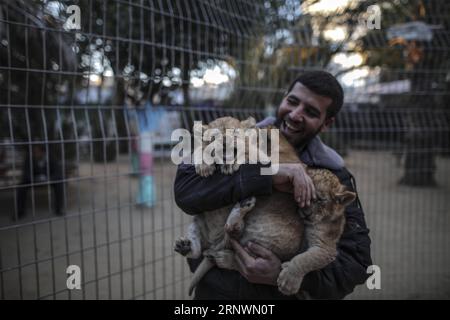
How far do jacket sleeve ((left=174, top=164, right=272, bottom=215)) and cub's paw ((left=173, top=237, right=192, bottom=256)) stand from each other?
0.55ft

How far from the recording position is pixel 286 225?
6.24ft

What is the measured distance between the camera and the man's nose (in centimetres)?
203

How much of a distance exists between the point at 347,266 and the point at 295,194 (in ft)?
1.80

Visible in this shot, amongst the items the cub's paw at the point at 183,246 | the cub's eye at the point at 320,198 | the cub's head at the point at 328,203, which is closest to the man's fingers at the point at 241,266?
the cub's paw at the point at 183,246

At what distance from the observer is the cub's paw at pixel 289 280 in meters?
1.80

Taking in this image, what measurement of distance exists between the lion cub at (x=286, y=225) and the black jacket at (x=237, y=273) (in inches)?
2.7

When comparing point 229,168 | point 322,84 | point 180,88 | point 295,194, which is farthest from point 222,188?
point 180,88

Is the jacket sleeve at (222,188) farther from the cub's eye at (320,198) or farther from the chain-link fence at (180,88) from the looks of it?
the chain-link fence at (180,88)

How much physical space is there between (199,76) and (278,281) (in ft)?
8.00

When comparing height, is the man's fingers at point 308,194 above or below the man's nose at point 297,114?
below

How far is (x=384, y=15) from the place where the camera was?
6207mm

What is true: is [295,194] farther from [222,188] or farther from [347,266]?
[347,266]
